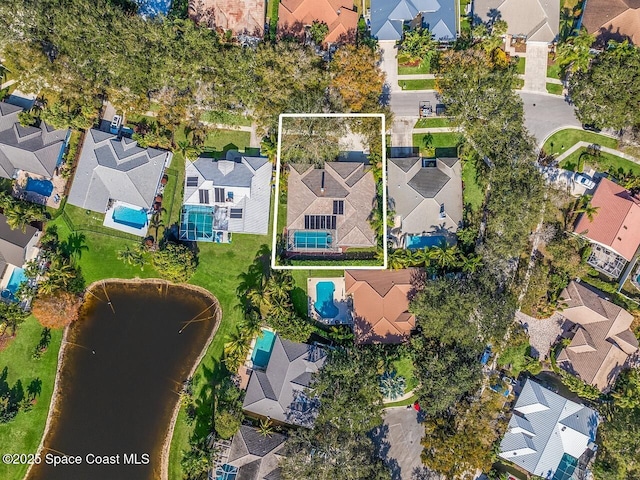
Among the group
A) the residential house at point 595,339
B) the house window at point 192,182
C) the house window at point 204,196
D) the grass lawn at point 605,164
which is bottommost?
the residential house at point 595,339

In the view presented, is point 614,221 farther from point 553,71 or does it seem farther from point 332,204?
point 332,204

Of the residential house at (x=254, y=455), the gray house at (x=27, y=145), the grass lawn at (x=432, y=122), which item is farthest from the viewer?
the grass lawn at (x=432, y=122)

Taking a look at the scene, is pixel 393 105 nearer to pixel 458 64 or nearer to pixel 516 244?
pixel 458 64

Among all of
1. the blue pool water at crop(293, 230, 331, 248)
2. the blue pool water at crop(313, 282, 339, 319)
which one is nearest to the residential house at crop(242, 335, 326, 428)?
the blue pool water at crop(313, 282, 339, 319)

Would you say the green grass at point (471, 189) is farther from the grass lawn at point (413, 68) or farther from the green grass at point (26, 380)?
the green grass at point (26, 380)

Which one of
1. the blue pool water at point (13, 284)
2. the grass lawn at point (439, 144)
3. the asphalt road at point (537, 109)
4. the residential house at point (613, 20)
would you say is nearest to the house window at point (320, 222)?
the grass lawn at point (439, 144)

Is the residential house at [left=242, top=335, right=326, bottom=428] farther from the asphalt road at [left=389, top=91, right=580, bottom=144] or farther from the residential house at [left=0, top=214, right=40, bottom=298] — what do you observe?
the asphalt road at [left=389, top=91, right=580, bottom=144]

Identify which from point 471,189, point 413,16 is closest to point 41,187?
point 413,16
